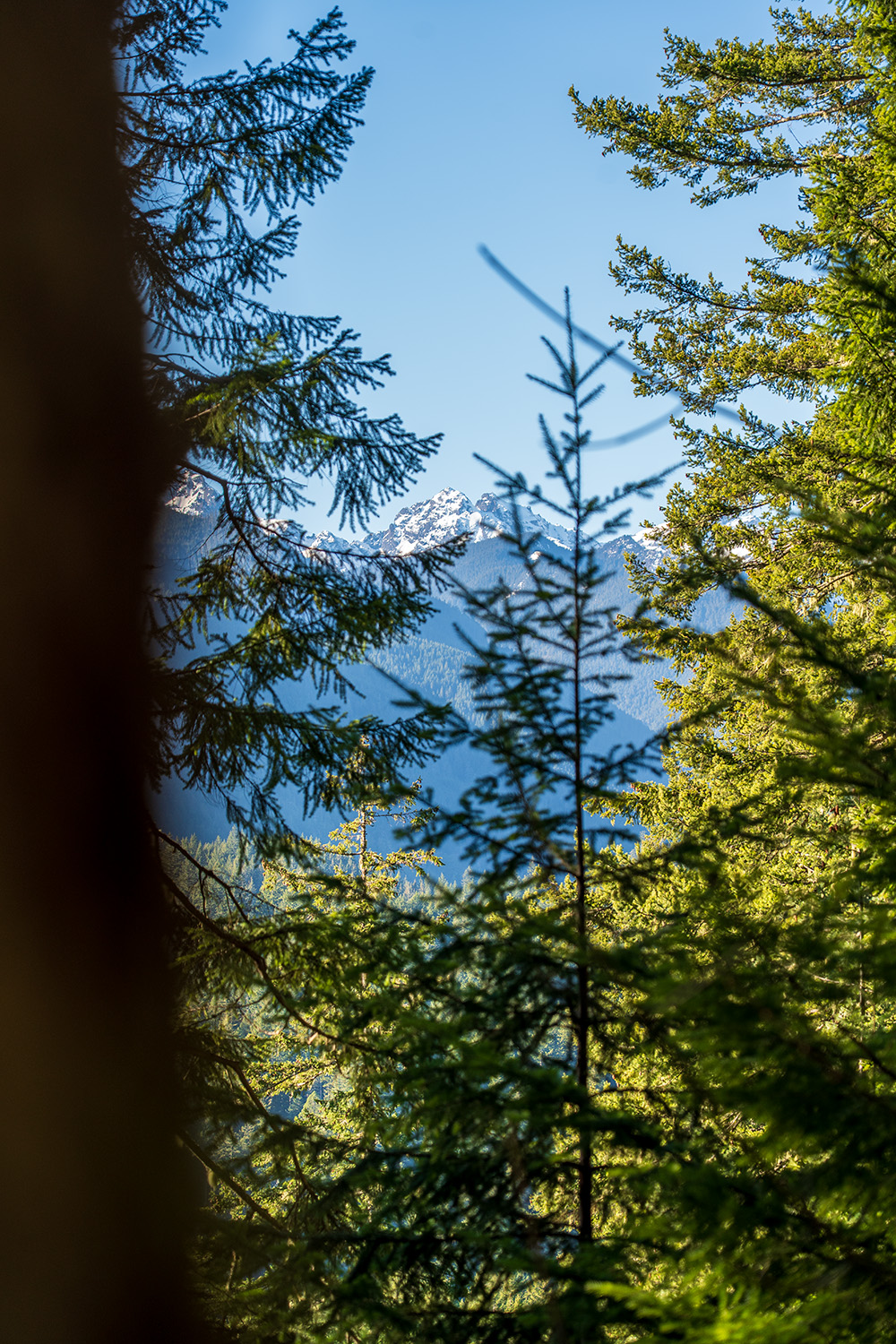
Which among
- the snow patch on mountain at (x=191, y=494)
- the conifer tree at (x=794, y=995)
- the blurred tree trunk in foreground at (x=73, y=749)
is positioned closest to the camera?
the conifer tree at (x=794, y=995)

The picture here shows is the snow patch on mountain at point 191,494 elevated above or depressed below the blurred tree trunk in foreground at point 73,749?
above

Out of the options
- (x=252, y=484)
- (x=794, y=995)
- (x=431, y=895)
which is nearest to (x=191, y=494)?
(x=252, y=484)

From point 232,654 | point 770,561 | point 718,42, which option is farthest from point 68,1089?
point 718,42

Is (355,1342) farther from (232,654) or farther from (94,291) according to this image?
(94,291)

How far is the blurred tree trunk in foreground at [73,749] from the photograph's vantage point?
3.32 m

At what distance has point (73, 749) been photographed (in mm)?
3750

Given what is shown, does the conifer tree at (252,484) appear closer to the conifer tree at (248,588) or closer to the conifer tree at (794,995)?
the conifer tree at (248,588)

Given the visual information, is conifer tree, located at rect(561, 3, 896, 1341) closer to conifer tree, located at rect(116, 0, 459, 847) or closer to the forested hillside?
the forested hillside

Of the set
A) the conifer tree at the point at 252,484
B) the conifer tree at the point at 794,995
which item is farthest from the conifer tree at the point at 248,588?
the conifer tree at the point at 794,995

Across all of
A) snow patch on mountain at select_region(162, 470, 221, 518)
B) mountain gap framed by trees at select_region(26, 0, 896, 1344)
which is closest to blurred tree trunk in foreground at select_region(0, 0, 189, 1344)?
mountain gap framed by trees at select_region(26, 0, 896, 1344)

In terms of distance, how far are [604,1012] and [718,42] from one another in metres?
9.83

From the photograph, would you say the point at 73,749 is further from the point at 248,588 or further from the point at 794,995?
the point at 794,995

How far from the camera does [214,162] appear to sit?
494 centimetres

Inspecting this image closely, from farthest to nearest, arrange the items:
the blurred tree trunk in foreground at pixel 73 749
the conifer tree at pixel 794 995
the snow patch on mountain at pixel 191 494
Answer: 1. the snow patch on mountain at pixel 191 494
2. the blurred tree trunk in foreground at pixel 73 749
3. the conifer tree at pixel 794 995
